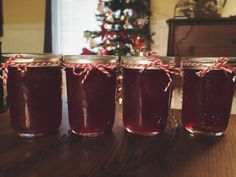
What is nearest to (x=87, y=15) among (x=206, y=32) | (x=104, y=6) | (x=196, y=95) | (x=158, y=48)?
(x=104, y=6)

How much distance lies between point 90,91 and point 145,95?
114 mm

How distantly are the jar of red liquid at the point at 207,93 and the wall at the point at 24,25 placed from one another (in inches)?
113

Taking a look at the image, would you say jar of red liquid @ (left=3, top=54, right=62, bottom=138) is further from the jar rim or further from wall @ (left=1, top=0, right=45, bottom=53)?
wall @ (left=1, top=0, right=45, bottom=53)

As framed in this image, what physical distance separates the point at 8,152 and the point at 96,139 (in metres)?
0.17

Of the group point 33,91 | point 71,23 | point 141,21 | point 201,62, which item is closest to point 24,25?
point 71,23

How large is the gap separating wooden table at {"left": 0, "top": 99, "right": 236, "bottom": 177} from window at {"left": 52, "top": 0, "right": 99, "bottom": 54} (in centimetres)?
257

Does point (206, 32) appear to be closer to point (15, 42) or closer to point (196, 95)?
point (196, 95)

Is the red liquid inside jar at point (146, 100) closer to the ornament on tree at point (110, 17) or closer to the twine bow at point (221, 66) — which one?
the twine bow at point (221, 66)

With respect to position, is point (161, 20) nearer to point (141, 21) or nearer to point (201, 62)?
point (141, 21)

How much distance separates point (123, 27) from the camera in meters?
2.44

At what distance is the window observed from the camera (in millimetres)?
3068

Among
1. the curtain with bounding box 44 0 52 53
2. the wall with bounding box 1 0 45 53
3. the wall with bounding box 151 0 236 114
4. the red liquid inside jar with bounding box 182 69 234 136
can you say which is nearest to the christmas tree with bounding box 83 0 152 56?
the wall with bounding box 151 0 236 114

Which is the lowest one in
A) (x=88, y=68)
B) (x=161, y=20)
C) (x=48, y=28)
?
(x=88, y=68)

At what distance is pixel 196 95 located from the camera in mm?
609
